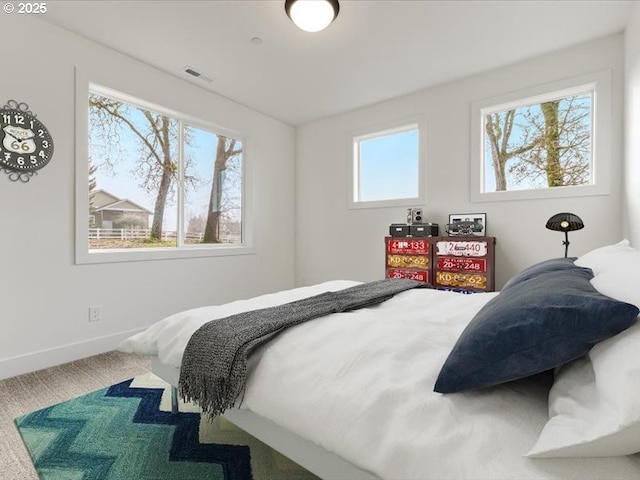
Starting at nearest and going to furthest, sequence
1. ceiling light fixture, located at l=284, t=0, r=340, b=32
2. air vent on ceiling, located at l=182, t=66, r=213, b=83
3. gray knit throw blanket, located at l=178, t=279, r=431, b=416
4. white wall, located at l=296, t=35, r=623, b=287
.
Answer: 1. gray knit throw blanket, located at l=178, t=279, r=431, b=416
2. ceiling light fixture, located at l=284, t=0, r=340, b=32
3. white wall, located at l=296, t=35, r=623, b=287
4. air vent on ceiling, located at l=182, t=66, r=213, b=83

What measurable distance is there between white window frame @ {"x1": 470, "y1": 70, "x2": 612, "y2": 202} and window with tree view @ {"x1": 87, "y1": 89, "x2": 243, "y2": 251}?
270 centimetres

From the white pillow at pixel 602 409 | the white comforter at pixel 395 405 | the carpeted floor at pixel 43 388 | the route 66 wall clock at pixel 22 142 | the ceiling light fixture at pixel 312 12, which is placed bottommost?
the carpeted floor at pixel 43 388

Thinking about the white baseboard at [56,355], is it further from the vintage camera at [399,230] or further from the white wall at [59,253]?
the vintage camera at [399,230]

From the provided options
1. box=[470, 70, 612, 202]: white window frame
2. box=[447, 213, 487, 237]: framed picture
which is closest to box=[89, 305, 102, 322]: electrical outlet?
box=[447, 213, 487, 237]: framed picture

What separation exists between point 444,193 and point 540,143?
3.18 feet

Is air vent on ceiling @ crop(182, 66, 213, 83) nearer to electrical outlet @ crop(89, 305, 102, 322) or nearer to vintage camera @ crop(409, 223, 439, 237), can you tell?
electrical outlet @ crop(89, 305, 102, 322)

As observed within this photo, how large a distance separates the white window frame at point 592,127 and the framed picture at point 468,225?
20 centimetres

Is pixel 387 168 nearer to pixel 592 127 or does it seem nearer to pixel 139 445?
pixel 592 127

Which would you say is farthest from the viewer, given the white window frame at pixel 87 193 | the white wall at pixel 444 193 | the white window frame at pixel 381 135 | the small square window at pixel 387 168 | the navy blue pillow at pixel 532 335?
the small square window at pixel 387 168

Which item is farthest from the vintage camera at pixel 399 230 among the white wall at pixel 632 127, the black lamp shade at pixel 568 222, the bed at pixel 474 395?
the bed at pixel 474 395

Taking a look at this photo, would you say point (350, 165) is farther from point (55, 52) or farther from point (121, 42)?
point (55, 52)

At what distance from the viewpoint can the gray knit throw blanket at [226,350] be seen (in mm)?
1128

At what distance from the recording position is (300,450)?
104cm

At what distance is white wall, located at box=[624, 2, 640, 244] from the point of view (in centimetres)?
217
